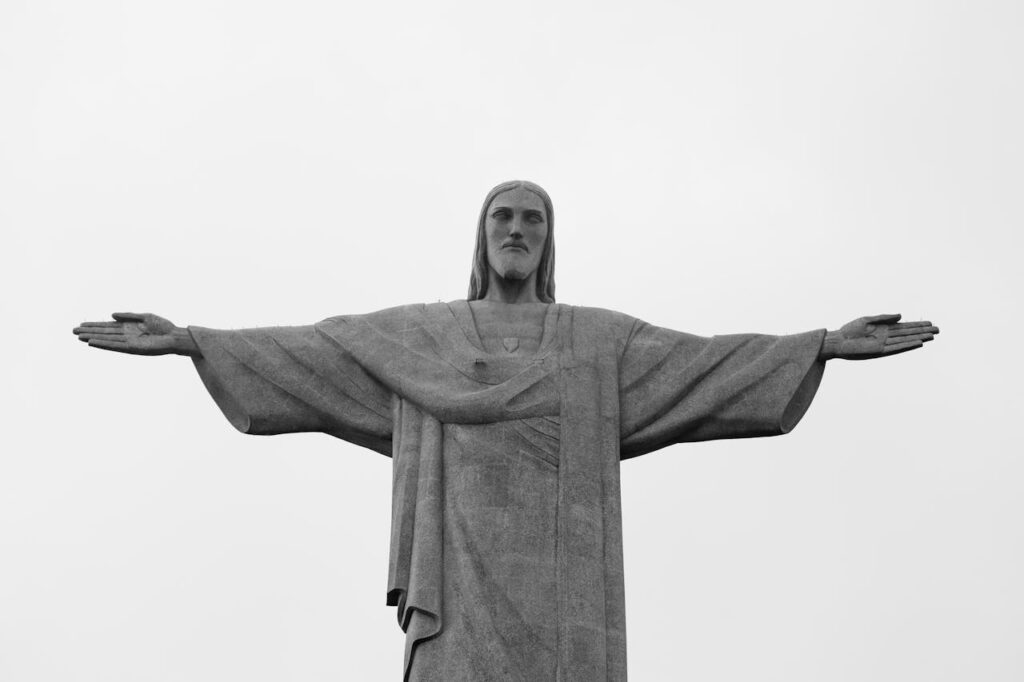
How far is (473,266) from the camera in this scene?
26.2m

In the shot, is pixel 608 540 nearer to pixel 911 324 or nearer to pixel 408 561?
pixel 408 561

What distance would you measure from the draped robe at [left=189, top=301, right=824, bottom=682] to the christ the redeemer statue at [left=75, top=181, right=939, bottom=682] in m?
0.02

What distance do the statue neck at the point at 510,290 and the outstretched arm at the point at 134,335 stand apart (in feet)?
12.0

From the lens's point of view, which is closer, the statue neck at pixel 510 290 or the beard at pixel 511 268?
the beard at pixel 511 268

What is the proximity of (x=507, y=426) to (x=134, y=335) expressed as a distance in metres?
4.32

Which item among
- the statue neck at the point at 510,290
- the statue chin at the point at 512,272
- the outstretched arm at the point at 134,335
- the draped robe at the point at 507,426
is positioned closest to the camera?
the draped robe at the point at 507,426

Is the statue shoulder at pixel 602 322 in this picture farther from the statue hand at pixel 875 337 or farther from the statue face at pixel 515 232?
the statue hand at pixel 875 337

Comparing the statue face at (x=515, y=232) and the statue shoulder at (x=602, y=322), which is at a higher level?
the statue face at (x=515, y=232)

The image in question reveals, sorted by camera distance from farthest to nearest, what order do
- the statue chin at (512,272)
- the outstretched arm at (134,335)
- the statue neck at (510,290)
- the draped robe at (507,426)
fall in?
the statue neck at (510,290), the statue chin at (512,272), the outstretched arm at (134,335), the draped robe at (507,426)

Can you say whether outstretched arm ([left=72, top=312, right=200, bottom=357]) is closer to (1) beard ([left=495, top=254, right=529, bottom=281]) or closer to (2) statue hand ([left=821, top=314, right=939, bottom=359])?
(1) beard ([left=495, top=254, right=529, bottom=281])

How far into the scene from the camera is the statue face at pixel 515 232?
25.8m

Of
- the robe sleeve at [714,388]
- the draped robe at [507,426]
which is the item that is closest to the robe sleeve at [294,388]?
the draped robe at [507,426]

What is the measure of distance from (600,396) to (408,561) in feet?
9.39

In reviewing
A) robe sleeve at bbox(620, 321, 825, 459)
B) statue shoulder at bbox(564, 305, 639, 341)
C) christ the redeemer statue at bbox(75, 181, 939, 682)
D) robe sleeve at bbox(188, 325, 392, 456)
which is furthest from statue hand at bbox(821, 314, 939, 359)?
robe sleeve at bbox(188, 325, 392, 456)
